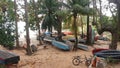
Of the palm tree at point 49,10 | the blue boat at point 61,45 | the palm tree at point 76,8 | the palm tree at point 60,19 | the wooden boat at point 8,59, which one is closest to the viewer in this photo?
the wooden boat at point 8,59

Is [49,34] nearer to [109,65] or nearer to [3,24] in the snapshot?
[3,24]

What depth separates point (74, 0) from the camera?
25.3m

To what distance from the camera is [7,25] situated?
2686 cm

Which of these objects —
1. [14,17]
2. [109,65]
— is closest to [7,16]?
[14,17]

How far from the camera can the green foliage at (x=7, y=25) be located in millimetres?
25734

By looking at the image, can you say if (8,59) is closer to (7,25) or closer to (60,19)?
(7,25)

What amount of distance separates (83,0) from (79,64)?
11.3m

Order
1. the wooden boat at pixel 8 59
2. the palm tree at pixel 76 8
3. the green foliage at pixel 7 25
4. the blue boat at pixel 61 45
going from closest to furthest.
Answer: the wooden boat at pixel 8 59, the palm tree at pixel 76 8, the blue boat at pixel 61 45, the green foliage at pixel 7 25

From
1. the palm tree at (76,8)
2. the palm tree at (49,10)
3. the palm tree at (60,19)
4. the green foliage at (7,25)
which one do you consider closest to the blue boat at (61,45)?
the palm tree at (76,8)

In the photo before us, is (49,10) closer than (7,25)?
No

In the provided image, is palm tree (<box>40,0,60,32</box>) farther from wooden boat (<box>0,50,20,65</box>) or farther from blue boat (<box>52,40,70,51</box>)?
wooden boat (<box>0,50,20,65</box>)

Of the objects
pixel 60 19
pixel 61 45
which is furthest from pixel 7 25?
pixel 60 19

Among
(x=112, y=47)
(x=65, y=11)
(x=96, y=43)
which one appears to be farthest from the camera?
(x=96, y=43)

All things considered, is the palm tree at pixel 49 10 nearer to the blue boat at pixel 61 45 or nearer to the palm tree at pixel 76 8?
the blue boat at pixel 61 45
